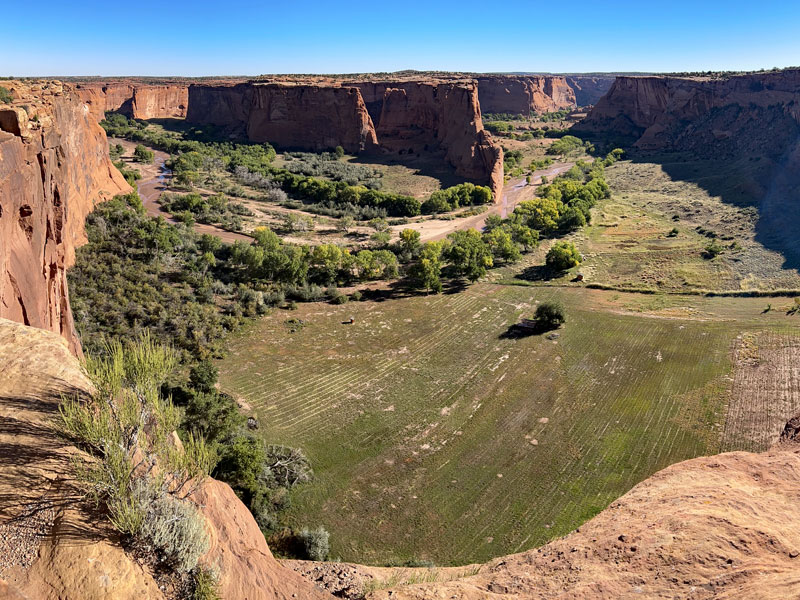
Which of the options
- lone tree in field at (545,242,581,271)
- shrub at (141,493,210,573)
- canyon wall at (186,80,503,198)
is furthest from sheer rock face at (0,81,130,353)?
canyon wall at (186,80,503,198)

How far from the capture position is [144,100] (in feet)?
449

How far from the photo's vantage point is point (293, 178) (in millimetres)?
89438

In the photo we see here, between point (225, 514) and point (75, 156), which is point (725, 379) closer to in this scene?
point (225, 514)

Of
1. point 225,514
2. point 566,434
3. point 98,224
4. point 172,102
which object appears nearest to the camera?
point 225,514

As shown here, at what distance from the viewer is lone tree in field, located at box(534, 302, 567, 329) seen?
43700mm

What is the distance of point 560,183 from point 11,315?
86940 millimetres

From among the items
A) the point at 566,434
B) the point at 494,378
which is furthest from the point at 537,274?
the point at 566,434

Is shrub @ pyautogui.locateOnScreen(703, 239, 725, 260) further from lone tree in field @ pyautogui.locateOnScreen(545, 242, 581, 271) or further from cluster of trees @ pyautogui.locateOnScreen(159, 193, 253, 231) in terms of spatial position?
cluster of trees @ pyautogui.locateOnScreen(159, 193, 253, 231)

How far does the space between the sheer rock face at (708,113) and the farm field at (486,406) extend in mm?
74188

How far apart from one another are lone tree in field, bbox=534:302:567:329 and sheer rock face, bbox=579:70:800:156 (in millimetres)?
80027

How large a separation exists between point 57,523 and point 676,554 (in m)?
15.5

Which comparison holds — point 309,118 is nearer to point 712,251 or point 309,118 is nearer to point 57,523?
point 712,251

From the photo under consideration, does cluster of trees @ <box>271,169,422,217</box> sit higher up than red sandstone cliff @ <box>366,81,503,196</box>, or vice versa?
red sandstone cliff @ <box>366,81,503,196</box>

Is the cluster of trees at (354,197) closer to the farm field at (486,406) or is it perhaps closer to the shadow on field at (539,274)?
the shadow on field at (539,274)
